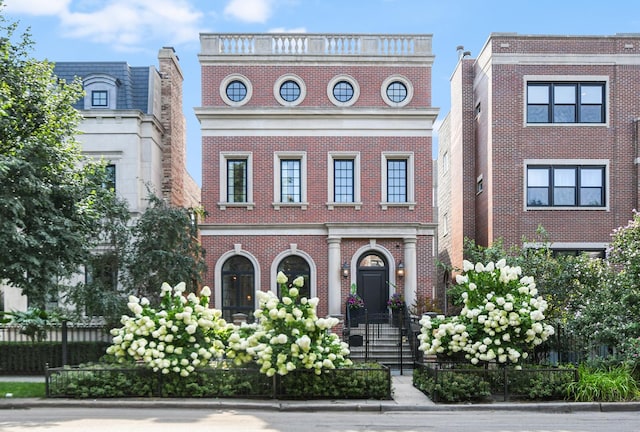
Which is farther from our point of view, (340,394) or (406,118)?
(406,118)

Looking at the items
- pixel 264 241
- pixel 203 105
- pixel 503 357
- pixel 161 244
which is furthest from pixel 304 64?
pixel 503 357

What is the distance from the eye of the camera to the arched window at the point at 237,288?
24062mm

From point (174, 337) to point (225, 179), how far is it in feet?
34.4

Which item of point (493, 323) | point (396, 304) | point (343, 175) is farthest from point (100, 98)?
point (493, 323)

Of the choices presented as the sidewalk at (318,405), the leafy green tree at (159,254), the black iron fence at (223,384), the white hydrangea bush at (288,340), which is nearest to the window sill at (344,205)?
the leafy green tree at (159,254)

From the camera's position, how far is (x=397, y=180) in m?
24.6

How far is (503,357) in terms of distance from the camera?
14.5 m

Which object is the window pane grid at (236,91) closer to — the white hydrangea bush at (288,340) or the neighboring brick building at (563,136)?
the neighboring brick building at (563,136)

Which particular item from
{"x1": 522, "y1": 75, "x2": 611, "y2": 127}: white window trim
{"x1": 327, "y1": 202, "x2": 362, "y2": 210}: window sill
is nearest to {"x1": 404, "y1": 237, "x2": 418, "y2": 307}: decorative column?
{"x1": 327, "y1": 202, "x2": 362, "y2": 210}: window sill

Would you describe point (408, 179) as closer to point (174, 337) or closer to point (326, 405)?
point (326, 405)

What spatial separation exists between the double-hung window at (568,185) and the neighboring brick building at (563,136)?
4cm

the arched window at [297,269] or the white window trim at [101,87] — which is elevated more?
the white window trim at [101,87]

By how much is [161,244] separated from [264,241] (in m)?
4.74

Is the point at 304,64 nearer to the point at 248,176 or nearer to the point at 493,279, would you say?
the point at 248,176
